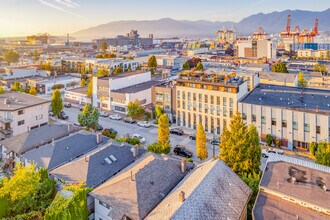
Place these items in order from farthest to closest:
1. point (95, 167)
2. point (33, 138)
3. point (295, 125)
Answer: point (295, 125) → point (33, 138) → point (95, 167)

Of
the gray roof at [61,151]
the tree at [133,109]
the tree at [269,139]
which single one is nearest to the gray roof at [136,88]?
the tree at [133,109]

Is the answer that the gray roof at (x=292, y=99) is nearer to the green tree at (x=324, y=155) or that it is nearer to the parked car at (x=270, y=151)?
the parked car at (x=270, y=151)

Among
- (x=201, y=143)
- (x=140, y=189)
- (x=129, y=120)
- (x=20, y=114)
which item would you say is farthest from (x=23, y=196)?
(x=129, y=120)

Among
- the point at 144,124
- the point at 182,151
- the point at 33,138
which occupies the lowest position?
the point at 182,151

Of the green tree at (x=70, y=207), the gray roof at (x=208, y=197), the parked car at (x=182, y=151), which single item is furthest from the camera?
the parked car at (x=182, y=151)

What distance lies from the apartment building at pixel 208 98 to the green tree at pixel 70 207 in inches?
1012

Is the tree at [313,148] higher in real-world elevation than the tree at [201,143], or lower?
lower

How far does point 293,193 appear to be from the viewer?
18.1m

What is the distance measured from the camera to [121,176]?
854 inches

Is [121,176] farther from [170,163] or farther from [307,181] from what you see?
[307,181]

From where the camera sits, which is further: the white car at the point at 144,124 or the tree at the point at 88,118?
the white car at the point at 144,124

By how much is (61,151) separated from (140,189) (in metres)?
12.7

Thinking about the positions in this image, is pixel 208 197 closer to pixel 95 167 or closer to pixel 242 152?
pixel 242 152

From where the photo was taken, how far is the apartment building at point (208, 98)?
40.1m
